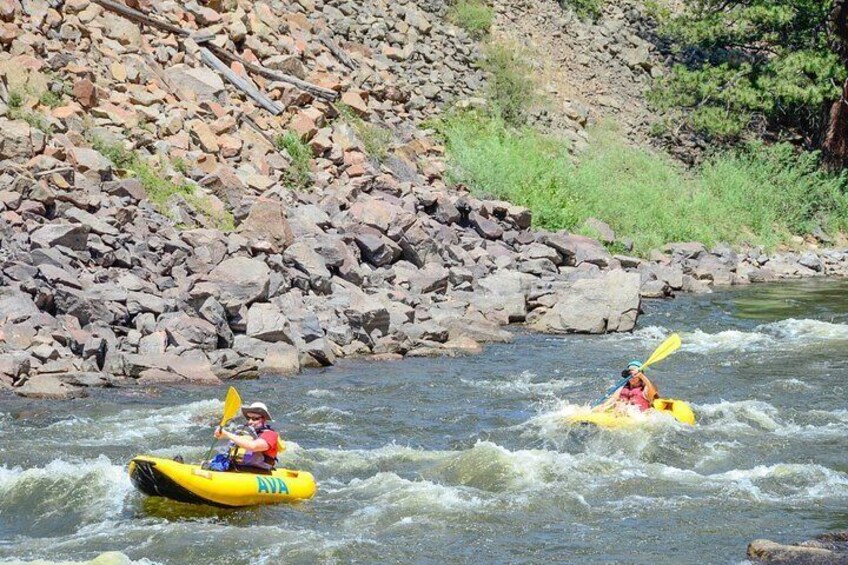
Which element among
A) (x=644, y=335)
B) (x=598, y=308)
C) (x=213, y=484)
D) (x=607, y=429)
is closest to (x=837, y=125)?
(x=598, y=308)

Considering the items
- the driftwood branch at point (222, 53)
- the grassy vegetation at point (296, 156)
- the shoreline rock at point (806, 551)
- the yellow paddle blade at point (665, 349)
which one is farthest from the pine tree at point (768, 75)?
the shoreline rock at point (806, 551)

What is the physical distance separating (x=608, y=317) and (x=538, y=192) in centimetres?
592

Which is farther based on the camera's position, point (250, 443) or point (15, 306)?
point (15, 306)

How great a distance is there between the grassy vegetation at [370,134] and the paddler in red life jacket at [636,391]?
9851mm

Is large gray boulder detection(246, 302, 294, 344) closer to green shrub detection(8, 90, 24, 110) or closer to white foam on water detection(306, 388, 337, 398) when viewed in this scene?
white foam on water detection(306, 388, 337, 398)

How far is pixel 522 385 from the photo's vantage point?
42.6 ft

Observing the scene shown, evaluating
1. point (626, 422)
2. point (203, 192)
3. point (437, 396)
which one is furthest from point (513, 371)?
point (203, 192)

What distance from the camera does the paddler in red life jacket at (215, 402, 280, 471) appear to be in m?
8.98

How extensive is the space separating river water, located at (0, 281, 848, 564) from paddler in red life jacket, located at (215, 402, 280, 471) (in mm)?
405

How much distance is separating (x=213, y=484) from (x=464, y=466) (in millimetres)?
2168

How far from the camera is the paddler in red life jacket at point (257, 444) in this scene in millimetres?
8984

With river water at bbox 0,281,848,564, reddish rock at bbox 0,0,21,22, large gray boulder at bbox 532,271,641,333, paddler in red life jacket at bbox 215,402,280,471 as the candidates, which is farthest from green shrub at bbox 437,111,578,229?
paddler in red life jacket at bbox 215,402,280,471

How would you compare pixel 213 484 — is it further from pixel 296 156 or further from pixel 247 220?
pixel 296 156

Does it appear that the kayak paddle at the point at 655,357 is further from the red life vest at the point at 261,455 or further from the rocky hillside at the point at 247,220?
the red life vest at the point at 261,455
